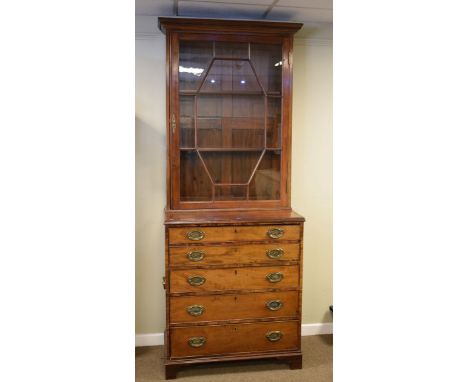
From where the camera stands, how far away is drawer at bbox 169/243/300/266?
2.50 m

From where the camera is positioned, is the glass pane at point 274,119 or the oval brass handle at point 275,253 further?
the glass pane at point 274,119

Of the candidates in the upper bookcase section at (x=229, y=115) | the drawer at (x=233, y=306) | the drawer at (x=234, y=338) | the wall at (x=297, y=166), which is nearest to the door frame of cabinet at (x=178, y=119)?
the upper bookcase section at (x=229, y=115)

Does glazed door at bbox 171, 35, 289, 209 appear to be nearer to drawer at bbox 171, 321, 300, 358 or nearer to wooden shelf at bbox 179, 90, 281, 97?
wooden shelf at bbox 179, 90, 281, 97

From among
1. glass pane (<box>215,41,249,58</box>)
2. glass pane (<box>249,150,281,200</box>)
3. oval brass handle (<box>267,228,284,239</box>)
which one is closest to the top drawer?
oval brass handle (<box>267,228,284,239</box>)

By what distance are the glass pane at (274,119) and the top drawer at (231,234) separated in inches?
20.7

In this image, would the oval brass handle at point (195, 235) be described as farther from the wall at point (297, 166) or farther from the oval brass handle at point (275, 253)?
the wall at point (297, 166)

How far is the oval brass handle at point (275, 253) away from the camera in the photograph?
2.58 meters

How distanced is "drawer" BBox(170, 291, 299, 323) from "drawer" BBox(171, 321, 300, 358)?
5cm
